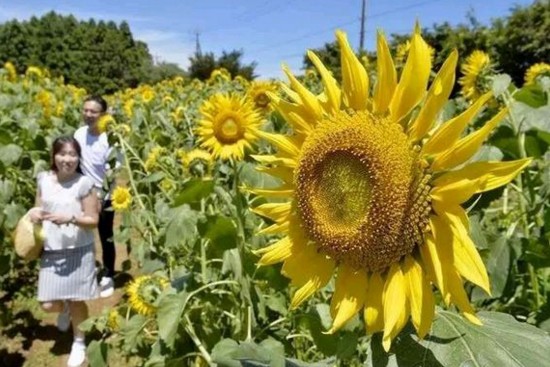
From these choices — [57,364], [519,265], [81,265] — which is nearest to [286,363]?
[519,265]

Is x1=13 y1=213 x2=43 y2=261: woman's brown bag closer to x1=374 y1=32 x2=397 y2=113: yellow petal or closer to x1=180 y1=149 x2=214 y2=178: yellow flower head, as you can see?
x1=180 y1=149 x2=214 y2=178: yellow flower head

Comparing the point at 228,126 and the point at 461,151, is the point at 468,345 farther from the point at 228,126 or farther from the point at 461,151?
the point at 228,126

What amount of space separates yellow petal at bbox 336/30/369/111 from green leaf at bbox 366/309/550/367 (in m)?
0.32

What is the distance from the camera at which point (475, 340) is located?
0.79 metres

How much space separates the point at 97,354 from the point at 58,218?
125cm

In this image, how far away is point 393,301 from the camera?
2.76 ft

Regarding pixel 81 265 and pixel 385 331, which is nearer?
pixel 385 331

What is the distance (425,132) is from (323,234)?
22 cm

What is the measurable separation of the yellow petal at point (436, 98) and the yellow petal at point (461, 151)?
5 centimetres

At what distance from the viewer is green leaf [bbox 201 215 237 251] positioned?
1.78m

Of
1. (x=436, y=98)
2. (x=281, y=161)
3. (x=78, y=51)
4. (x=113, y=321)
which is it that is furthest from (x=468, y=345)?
(x=78, y=51)

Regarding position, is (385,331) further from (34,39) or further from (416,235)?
(34,39)

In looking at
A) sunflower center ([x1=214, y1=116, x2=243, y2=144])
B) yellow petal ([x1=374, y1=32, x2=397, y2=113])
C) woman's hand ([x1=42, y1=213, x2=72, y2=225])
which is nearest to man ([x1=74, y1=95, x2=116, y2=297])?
woman's hand ([x1=42, y1=213, x2=72, y2=225])

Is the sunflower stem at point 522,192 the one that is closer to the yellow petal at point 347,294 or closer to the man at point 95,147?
the yellow petal at point 347,294
